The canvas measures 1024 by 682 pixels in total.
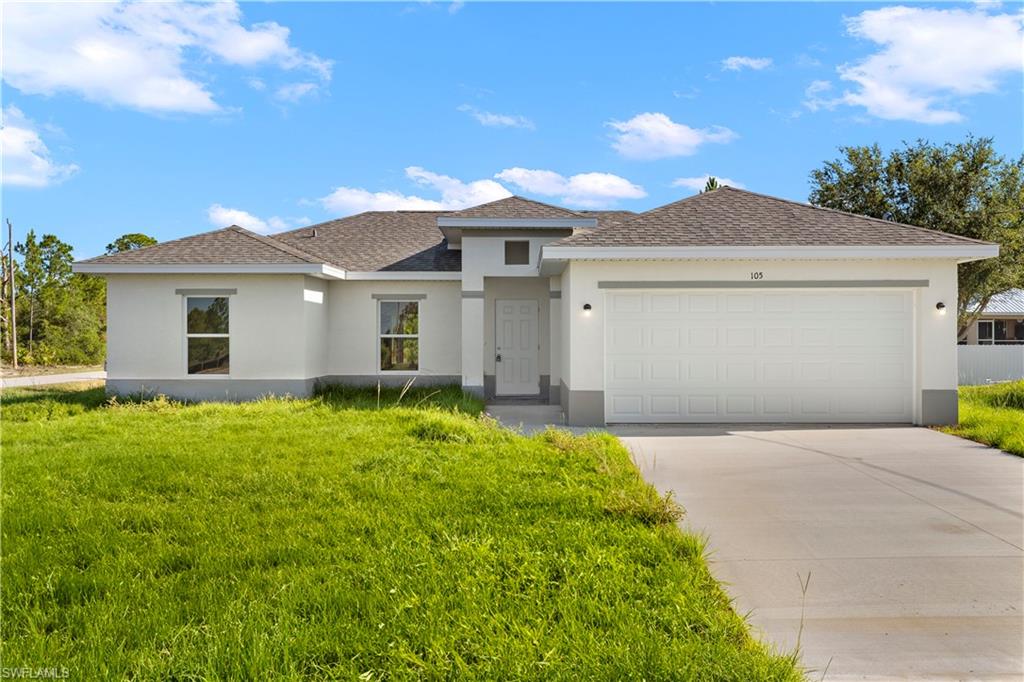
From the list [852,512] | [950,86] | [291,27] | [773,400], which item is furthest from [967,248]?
[291,27]

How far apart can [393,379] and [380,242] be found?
403cm

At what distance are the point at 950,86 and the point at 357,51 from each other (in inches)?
517

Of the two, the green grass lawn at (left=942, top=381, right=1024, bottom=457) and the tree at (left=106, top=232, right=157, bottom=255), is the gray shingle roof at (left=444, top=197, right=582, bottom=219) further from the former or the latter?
the tree at (left=106, top=232, right=157, bottom=255)

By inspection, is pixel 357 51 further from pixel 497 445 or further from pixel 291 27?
pixel 497 445

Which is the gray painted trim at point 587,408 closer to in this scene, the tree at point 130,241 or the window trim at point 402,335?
the window trim at point 402,335

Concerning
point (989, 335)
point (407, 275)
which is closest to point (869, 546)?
point (407, 275)

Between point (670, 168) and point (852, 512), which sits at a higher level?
point (670, 168)

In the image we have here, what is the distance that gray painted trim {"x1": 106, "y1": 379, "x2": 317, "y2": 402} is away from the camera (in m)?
13.4

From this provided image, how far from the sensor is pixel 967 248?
10.3 meters

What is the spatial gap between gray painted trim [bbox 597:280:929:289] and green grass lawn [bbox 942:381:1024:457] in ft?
8.34

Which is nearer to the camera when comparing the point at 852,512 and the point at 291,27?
the point at 852,512

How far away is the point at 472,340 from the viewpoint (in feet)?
46.8

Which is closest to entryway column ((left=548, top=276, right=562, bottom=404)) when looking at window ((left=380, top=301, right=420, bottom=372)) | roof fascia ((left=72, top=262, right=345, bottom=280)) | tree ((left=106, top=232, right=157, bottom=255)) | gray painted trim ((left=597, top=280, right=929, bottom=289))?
gray painted trim ((left=597, top=280, right=929, bottom=289))

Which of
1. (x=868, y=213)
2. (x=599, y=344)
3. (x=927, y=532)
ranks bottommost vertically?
(x=927, y=532)
